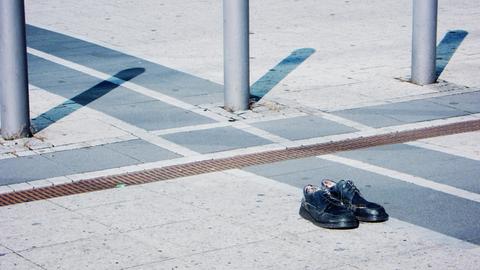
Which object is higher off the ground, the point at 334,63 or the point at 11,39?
the point at 11,39

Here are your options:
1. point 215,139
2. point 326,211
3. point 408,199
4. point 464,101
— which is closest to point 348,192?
point 326,211

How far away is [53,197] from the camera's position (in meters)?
9.30

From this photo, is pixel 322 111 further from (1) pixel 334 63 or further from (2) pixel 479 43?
(2) pixel 479 43

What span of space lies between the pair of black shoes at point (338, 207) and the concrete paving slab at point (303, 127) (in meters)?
2.77

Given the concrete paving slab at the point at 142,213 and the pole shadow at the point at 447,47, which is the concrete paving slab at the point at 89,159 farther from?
the pole shadow at the point at 447,47

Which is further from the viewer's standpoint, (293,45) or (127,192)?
(293,45)

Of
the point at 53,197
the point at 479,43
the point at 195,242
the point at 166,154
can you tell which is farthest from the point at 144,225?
the point at 479,43

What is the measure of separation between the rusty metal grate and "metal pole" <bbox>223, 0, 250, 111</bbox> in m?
1.82

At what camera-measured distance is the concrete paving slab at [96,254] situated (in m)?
7.49

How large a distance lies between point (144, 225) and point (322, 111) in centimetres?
457

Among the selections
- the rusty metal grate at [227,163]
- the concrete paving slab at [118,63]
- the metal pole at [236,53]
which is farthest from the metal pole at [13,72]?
the concrete paving slab at [118,63]

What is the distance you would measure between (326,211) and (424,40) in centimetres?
604

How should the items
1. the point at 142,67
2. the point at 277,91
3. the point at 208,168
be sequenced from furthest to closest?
the point at 142,67 → the point at 277,91 → the point at 208,168

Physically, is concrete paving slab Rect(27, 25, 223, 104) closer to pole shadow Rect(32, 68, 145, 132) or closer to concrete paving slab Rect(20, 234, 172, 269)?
pole shadow Rect(32, 68, 145, 132)
